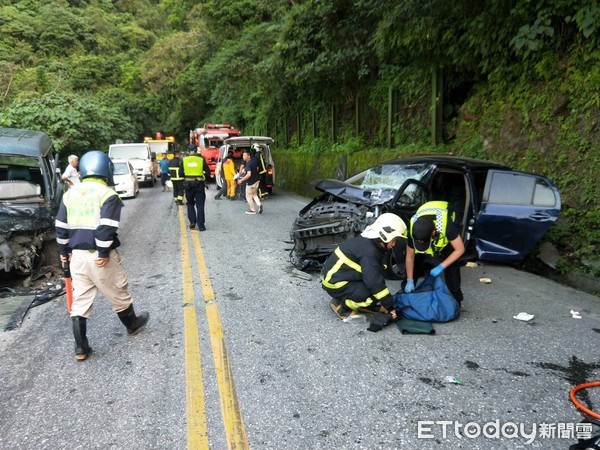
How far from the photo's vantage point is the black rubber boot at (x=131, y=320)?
4.13 meters

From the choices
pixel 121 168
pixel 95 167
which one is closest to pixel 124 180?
pixel 121 168

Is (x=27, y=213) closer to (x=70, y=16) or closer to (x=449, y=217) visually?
(x=449, y=217)

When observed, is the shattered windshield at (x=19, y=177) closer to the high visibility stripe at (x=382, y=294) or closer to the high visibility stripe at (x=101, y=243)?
the high visibility stripe at (x=101, y=243)

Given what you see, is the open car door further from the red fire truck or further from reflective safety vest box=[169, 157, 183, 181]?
the red fire truck

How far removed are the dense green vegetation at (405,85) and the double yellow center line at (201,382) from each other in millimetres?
5180

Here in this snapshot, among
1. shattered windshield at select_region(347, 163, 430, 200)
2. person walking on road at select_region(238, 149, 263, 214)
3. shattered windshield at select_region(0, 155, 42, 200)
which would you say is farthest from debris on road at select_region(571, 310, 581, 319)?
person walking on road at select_region(238, 149, 263, 214)

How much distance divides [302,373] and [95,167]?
2.58m

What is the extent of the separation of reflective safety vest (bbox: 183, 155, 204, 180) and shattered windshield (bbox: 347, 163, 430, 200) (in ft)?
12.4

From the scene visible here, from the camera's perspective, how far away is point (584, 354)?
148 inches

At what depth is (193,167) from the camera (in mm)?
9492

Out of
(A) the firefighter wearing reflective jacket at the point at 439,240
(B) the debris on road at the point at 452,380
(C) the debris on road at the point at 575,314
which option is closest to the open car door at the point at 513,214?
(C) the debris on road at the point at 575,314

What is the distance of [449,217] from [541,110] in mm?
5245

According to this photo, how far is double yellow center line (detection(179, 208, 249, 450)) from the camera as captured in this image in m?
2.75

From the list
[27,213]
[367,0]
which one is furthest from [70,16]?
[27,213]
